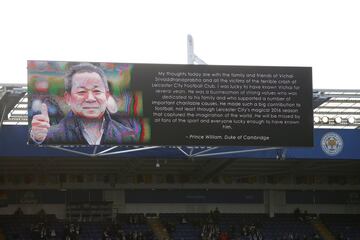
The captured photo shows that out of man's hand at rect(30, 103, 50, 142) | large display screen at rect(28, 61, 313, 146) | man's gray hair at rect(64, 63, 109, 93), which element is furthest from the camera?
man's gray hair at rect(64, 63, 109, 93)

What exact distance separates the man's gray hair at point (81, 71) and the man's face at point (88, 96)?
11cm

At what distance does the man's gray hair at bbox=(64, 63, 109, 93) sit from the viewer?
25.9m

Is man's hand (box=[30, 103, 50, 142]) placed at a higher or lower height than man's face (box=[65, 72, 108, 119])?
lower

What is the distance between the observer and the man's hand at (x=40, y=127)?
83.5 feet

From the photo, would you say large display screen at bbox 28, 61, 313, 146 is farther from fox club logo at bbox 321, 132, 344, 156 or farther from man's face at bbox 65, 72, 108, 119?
fox club logo at bbox 321, 132, 344, 156

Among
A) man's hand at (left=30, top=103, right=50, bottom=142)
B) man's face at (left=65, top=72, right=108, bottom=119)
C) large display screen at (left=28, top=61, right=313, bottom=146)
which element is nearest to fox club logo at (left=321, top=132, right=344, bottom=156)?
large display screen at (left=28, top=61, right=313, bottom=146)

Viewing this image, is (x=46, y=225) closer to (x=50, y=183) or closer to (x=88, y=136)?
(x=50, y=183)

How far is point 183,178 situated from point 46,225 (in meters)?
8.17

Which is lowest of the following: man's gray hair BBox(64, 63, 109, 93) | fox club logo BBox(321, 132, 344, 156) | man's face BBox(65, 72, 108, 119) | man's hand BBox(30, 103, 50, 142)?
fox club logo BBox(321, 132, 344, 156)

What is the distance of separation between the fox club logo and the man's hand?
12.0 m

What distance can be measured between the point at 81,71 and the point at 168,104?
3449 millimetres

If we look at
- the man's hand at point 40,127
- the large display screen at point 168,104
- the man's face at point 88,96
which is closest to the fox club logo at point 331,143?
the large display screen at point 168,104

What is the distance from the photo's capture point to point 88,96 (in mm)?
25953

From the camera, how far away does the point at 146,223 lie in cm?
4022
